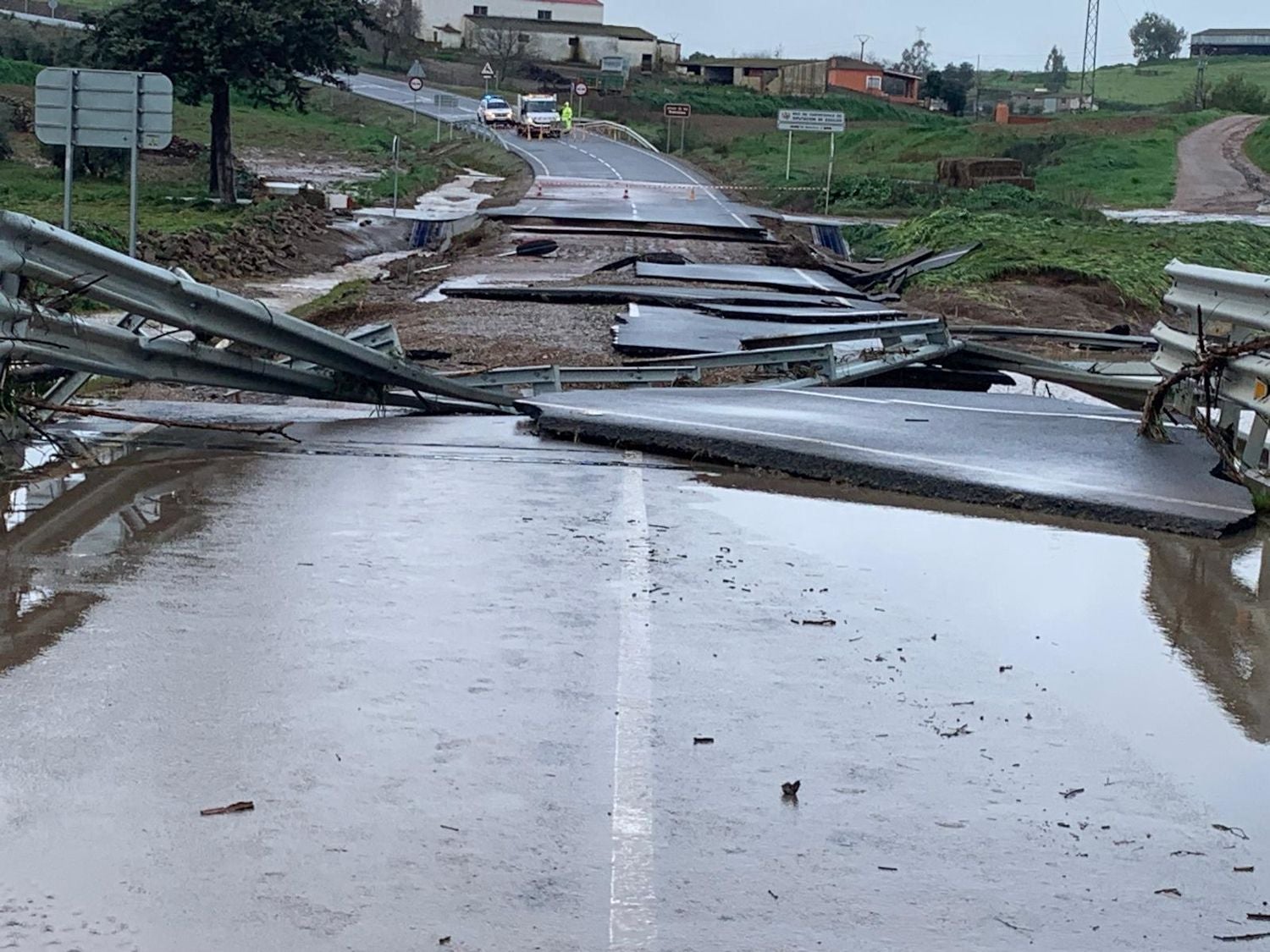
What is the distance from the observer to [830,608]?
7.06 metres

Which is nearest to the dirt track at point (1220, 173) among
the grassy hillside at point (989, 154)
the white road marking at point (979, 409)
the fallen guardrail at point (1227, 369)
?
the grassy hillside at point (989, 154)

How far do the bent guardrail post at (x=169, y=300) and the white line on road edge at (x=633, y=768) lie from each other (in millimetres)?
3474

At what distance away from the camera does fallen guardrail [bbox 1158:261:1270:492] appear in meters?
9.27

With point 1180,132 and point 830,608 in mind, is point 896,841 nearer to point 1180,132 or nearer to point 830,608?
point 830,608

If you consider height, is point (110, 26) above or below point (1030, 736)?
above

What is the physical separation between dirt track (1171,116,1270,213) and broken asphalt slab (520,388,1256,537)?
4672 centimetres

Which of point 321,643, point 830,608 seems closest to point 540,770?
point 321,643

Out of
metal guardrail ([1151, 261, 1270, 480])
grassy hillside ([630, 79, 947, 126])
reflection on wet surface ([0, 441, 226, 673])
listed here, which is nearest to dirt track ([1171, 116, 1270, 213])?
grassy hillside ([630, 79, 947, 126])

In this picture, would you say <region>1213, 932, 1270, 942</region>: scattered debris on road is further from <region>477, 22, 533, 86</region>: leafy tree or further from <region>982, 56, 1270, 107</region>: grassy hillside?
<region>982, 56, 1270, 107</region>: grassy hillside

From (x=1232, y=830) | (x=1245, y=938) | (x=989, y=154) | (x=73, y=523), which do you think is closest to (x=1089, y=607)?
(x=1232, y=830)

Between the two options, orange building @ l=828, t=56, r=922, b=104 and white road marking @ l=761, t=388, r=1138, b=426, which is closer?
white road marking @ l=761, t=388, r=1138, b=426

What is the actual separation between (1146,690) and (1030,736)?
0.82 metres

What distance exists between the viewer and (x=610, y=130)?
310ft

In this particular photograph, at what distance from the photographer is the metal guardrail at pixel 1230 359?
9281 mm
